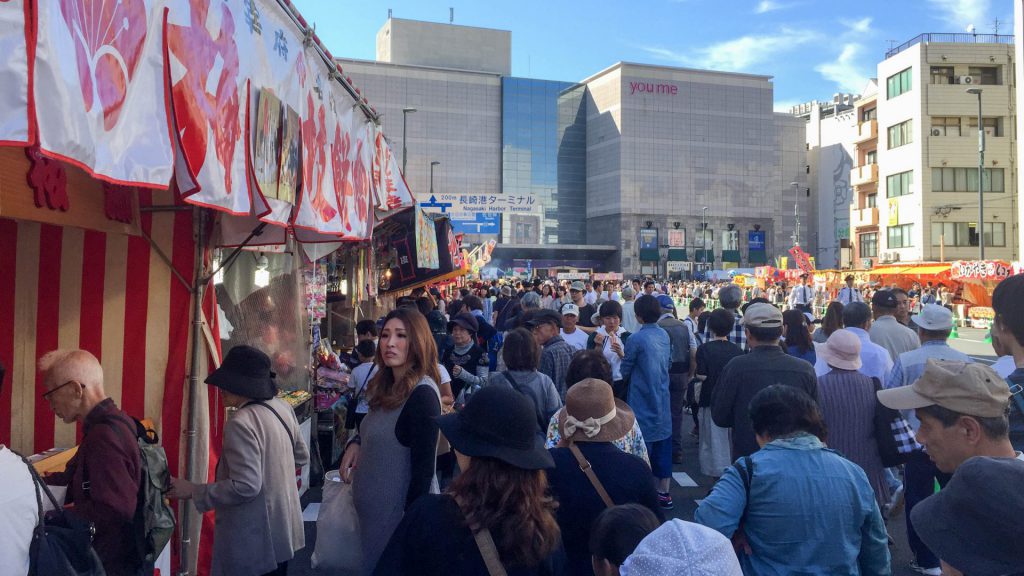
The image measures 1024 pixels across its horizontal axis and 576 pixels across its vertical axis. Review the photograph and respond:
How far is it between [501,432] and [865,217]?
55.6m

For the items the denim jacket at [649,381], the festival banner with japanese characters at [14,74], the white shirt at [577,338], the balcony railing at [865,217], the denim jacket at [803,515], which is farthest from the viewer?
the balcony railing at [865,217]

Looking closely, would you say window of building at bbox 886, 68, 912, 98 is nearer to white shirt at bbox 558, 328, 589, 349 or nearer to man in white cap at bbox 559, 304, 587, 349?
man in white cap at bbox 559, 304, 587, 349

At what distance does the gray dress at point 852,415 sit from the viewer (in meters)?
4.52

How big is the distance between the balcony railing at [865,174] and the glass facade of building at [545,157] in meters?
35.3

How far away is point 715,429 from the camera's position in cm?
638

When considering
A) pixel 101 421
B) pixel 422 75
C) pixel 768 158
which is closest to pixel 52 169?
pixel 101 421

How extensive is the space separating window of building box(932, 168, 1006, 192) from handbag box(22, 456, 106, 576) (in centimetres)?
5115

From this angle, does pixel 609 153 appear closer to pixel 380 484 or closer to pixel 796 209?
pixel 796 209

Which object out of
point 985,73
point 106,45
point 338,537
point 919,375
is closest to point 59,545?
point 338,537

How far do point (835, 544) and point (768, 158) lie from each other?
83053mm

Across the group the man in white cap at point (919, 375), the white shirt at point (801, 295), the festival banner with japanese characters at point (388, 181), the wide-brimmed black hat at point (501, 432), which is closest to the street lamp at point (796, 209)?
the white shirt at point (801, 295)

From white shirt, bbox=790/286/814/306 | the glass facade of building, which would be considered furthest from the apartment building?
the glass facade of building

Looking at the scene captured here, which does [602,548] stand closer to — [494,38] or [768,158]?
[768,158]

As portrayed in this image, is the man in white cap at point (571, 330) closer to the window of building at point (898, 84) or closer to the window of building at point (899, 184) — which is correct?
the window of building at point (899, 184)
